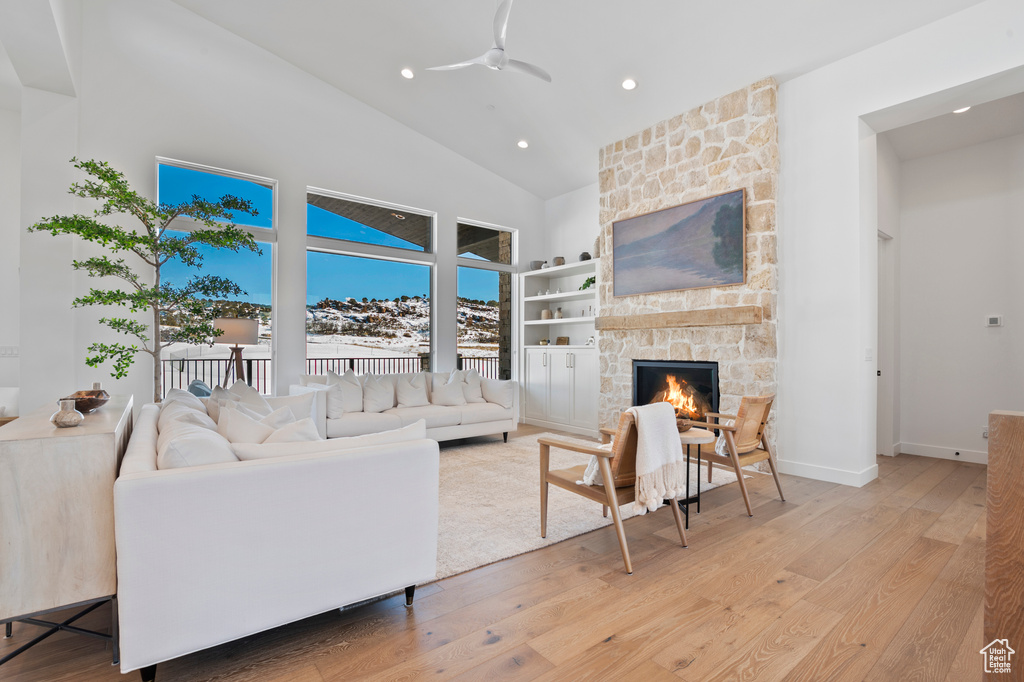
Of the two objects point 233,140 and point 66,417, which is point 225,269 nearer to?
point 233,140

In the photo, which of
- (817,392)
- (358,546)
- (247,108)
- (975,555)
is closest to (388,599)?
(358,546)

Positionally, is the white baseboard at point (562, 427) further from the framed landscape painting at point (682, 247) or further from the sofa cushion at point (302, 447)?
the sofa cushion at point (302, 447)

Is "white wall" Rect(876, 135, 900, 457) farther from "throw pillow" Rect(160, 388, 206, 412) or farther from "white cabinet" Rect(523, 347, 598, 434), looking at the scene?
"throw pillow" Rect(160, 388, 206, 412)

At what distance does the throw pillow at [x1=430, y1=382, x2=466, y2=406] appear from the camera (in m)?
5.54

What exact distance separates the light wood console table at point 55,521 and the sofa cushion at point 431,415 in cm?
329

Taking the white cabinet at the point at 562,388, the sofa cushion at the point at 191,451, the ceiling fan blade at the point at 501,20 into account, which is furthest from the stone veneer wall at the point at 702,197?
the sofa cushion at the point at 191,451

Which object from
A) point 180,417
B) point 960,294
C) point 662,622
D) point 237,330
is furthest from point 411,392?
point 960,294

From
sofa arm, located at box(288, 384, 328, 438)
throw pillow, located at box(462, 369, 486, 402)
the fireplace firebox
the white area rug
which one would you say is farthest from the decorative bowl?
the fireplace firebox

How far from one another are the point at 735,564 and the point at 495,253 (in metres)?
5.63

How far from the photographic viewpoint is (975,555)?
2584mm

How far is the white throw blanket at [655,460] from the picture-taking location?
2506 millimetres

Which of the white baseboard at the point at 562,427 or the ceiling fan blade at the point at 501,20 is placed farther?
the white baseboard at the point at 562,427

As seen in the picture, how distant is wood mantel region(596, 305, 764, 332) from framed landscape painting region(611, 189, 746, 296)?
0.92ft

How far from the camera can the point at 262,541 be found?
5.54 feet
